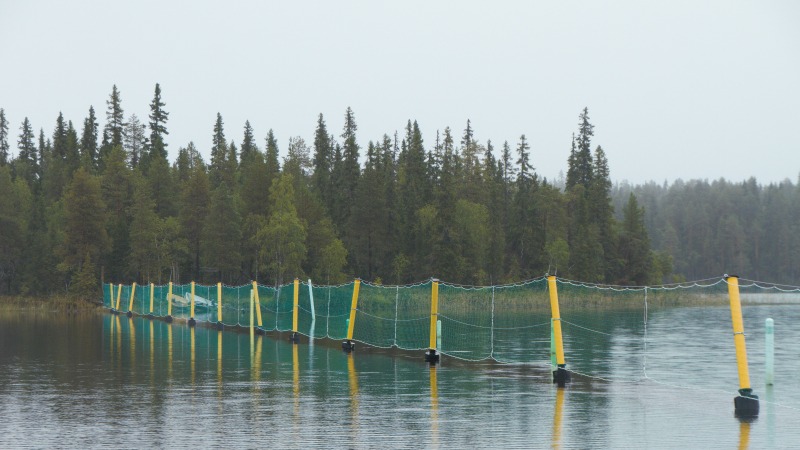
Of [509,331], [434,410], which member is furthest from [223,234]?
[434,410]

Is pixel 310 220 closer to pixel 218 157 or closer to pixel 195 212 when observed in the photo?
pixel 195 212

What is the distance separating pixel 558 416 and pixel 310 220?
94.8 m

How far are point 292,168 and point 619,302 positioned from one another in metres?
56.0

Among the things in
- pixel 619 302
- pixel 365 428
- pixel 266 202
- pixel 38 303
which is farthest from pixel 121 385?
pixel 266 202

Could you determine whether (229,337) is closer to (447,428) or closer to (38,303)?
(447,428)

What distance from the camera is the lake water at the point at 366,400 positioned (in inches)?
470

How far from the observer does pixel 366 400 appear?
15.6 metres

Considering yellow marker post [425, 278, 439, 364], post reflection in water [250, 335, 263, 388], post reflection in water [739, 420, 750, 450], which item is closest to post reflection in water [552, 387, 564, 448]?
post reflection in water [739, 420, 750, 450]

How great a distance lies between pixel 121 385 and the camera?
17.8 metres

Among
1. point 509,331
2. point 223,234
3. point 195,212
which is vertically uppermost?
point 195,212

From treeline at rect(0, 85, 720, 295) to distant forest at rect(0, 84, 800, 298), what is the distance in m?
0.19

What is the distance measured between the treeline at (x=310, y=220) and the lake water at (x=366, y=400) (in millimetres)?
68834

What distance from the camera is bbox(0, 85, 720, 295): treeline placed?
95.9m

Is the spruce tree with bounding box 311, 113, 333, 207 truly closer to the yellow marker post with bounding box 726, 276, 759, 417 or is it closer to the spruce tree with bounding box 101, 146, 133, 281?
the spruce tree with bounding box 101, 146, 133, 281
